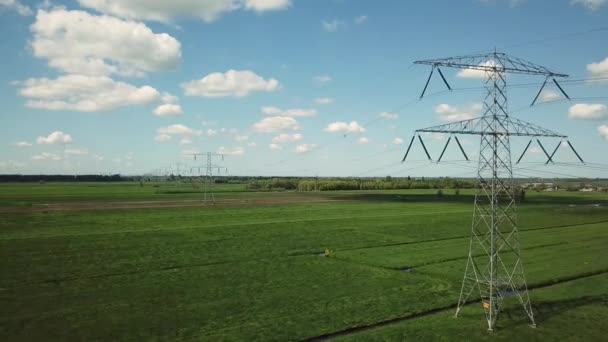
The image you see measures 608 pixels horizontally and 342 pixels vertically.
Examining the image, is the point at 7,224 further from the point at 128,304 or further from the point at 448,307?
the point at 448,307

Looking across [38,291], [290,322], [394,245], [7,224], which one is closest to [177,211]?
[7,224]

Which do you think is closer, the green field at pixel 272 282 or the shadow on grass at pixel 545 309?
the green field at pixel 272 282

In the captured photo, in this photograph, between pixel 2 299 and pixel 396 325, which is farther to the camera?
pixel 2 299

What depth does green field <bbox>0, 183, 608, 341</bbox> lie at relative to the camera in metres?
26.7

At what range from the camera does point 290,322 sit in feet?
90.9

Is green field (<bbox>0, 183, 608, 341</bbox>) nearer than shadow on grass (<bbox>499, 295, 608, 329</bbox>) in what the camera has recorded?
Yes

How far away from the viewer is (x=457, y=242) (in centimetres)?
5959

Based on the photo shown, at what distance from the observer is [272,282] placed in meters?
37.5

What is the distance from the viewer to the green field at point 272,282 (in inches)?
1049

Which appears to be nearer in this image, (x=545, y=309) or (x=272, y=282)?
(x=545, y=309)

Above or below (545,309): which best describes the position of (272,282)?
above

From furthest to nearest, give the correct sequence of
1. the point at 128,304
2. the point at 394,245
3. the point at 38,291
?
1. the point at 394,245
2. the point at 38,291
3. the point at 128,304

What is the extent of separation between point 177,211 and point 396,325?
75.2 m

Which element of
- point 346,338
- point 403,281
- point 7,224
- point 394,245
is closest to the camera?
point 346,338
